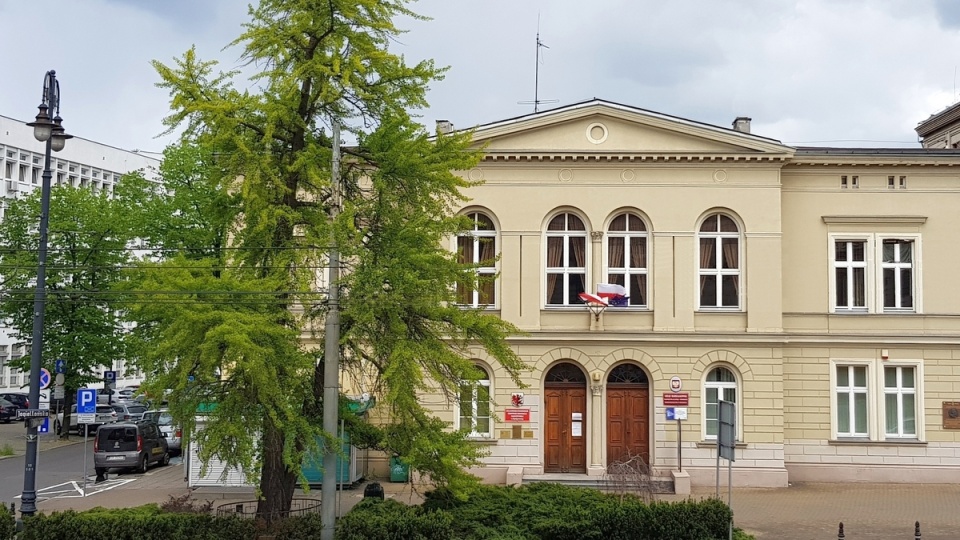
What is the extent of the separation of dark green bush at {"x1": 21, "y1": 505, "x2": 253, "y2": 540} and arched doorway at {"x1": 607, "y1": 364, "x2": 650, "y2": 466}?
12.7m

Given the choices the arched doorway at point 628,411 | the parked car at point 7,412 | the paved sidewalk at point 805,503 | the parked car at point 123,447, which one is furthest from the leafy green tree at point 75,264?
the arched doorway at point 628,411

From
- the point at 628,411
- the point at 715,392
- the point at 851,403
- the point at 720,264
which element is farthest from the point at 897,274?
the point at 628,411

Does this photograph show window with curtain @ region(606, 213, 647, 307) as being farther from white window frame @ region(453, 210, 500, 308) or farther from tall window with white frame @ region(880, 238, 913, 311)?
tall window with white frame @ region(880, 238, 913, 311)

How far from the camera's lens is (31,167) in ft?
196

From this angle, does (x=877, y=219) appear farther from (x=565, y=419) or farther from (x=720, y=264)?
(x=565, y=419)

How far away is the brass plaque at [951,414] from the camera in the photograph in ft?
87.9

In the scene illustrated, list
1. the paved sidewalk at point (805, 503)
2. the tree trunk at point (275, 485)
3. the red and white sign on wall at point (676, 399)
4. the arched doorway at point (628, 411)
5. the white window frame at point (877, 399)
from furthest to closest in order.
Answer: the white window frame at point (877, 399) < the arched doorway at point (628, 411) < the red and white sign on wall at point (676, 399) < the paved sidewalk at point (805, 503) < the tree trunk at point (275, 485)

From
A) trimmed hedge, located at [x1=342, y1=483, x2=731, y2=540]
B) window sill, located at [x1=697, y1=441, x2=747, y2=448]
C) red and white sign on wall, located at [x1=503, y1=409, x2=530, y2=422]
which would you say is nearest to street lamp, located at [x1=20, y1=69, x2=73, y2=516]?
trimmed hedge, located at [x1=342, y1=483, x2=731, y2=540]

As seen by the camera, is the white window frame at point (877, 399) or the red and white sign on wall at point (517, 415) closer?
the red and white sign on wall at point (517, 415)

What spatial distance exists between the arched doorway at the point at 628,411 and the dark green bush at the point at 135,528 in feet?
41.7

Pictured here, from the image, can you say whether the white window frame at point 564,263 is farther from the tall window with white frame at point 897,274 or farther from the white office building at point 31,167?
the white office building at point 31,167

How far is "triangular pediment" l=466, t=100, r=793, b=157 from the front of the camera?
2638 cm

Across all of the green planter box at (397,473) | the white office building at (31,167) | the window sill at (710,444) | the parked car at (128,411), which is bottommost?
the green planter box at (397,473)

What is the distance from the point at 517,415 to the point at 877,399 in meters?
10.3
